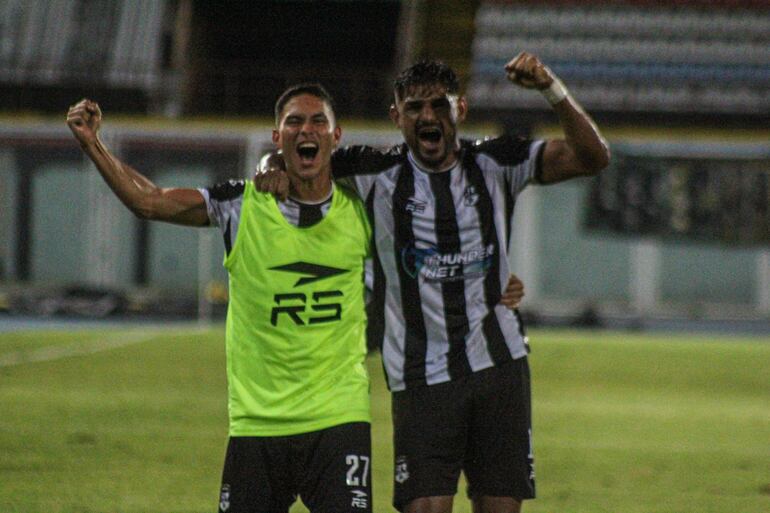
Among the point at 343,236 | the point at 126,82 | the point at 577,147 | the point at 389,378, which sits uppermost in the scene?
the point at 126,82

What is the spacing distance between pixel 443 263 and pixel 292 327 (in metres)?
0.65

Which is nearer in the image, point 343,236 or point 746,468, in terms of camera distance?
point 343,236

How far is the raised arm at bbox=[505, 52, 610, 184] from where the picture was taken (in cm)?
404

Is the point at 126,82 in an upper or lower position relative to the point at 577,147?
upper

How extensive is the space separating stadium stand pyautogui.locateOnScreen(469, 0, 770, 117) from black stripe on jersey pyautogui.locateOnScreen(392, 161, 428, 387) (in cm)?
1823

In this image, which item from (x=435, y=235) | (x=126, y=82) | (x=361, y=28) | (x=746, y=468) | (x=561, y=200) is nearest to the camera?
(x=435, y=235)

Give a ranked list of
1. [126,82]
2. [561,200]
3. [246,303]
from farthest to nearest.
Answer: [126,82] → [561,200] → [246,303]

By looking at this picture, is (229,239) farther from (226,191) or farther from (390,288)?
Answer: (390,288)

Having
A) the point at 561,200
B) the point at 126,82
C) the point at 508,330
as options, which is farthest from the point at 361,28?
the point at 508,330

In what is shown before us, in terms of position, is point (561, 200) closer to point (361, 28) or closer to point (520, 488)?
point (361, 28)

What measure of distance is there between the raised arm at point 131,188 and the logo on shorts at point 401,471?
3.42 ft

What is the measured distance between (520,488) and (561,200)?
16.4m

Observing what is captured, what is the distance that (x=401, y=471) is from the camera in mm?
4508

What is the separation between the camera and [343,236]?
4.21m
